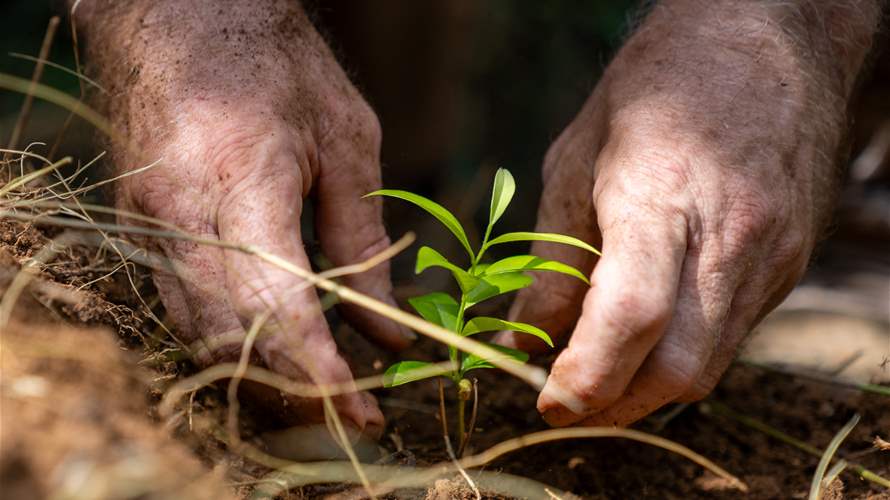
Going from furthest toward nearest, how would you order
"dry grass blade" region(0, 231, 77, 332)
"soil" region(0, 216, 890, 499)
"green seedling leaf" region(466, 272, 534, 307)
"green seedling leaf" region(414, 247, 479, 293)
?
1. "green seedling leaf" region(466, 272, 534, 307)
2. "green seedling leaf" region(414, 247, 479, 293)
3. "dry grass blade" region(0, 231, 77, 332)
4. "soil" region(0, 216, 890, 499)

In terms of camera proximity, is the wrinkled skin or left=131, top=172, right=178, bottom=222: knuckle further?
left=131, top=172, right=178, bottom=222: knuckle

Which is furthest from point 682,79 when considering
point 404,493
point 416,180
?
point 416,180

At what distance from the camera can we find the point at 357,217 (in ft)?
4.77

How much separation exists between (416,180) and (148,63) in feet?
9.95

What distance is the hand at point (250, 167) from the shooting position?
3.54 ft

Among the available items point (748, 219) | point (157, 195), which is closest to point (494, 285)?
point (748, 219)

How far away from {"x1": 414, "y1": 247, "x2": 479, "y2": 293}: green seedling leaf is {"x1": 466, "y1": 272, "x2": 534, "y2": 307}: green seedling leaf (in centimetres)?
2

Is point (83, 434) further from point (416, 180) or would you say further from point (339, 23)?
point (416, 180)

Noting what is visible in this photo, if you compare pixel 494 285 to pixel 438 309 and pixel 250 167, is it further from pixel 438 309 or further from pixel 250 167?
pixel 250 167

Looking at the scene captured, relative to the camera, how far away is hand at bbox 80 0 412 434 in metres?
1.08

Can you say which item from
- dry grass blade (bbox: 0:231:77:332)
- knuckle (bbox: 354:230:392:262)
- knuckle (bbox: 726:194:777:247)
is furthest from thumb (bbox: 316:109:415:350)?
knuckle (bbox: 726:194:777:247)

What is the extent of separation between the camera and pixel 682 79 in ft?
4.72

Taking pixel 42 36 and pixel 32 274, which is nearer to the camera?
pixel 32 274

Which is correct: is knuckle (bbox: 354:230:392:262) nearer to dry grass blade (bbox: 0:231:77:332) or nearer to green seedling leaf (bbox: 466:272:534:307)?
green seedling leaf (bbox: 466:272:534:307)
